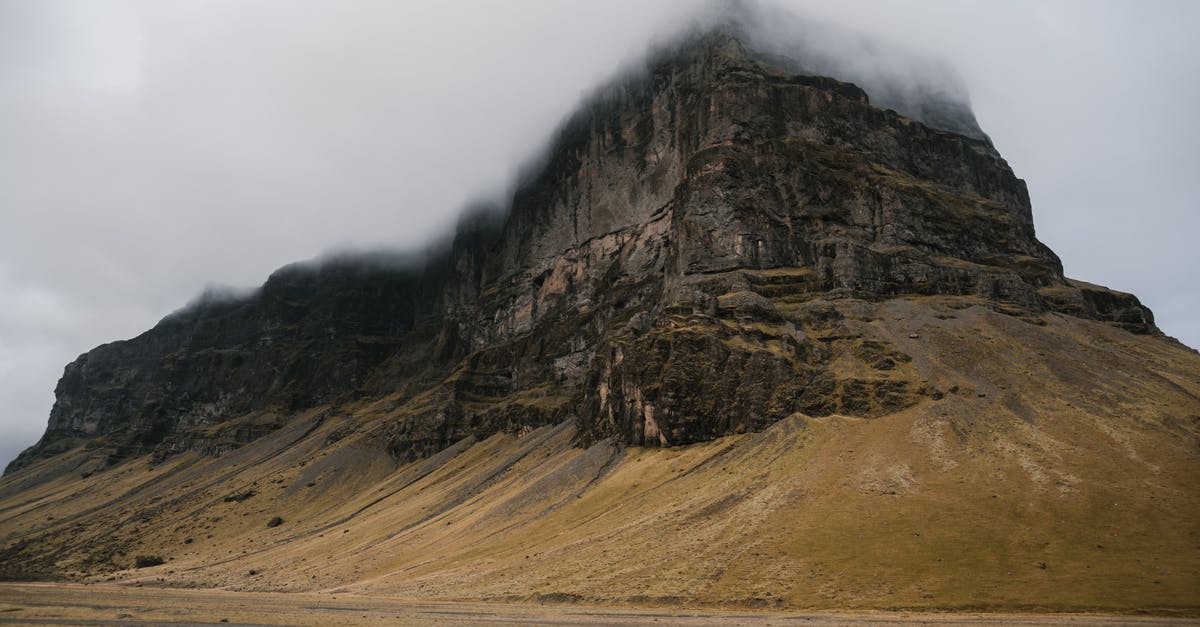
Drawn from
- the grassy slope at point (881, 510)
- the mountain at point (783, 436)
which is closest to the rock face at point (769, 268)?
the mountain at point (783, 436)

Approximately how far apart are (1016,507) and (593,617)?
143 feet

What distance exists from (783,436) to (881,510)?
24434 millimetres

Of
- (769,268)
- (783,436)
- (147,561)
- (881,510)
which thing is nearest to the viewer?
(881,510)

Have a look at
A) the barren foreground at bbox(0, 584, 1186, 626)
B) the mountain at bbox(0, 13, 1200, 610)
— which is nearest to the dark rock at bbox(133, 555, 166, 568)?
the mountain at bbox(0, 13, 1200, 610)

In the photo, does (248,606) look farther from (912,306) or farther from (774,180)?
(774,180)

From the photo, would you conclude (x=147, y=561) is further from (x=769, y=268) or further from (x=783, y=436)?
(x=769, y=268)

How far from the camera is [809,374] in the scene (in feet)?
344

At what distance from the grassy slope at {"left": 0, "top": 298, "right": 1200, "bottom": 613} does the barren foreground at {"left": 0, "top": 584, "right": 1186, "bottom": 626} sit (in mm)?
3717

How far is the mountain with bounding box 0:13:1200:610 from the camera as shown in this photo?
204 feet

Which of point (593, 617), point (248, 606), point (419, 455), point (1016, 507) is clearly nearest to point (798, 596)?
point (593, 617)

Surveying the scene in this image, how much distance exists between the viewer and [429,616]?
50375 millimetres

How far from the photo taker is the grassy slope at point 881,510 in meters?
57.2

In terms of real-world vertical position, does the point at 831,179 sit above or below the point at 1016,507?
above

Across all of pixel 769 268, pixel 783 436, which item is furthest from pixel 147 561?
pixel 769 268
